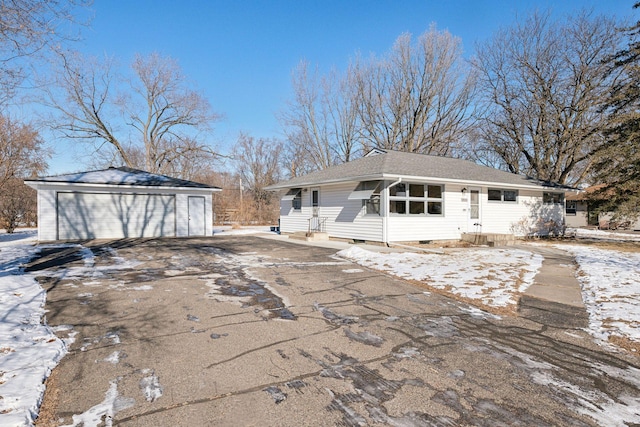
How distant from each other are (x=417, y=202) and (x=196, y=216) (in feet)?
35.0

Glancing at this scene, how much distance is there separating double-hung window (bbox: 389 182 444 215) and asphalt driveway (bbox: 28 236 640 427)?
7326 mm

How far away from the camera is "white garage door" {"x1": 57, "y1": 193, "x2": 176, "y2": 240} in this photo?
14.8 metres

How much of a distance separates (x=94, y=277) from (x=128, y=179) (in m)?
10.9

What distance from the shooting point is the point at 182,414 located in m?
2.31

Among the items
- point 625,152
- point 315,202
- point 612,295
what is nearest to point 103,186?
point 315,202

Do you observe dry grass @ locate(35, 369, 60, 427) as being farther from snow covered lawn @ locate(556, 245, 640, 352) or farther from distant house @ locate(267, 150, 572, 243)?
distant house @ locate(267, 150, 572, 243)

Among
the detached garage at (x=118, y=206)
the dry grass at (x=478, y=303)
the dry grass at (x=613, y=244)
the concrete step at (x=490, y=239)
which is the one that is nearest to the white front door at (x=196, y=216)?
the detached garage at (x=118, y=206)

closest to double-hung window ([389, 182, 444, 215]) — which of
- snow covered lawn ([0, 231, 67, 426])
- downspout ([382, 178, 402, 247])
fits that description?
downspout ([382, 178, 402, 247])

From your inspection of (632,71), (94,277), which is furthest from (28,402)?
(632,71)

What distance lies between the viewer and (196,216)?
1731 centimetres

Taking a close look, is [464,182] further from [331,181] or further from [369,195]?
[331,181]

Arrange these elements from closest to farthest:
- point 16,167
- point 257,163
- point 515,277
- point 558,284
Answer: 1. point 558,284
2. point 515,277
3. point 16,167
4. point 257,163

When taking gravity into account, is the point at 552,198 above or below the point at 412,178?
below

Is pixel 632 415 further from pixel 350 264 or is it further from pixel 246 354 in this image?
pixel 350 264
